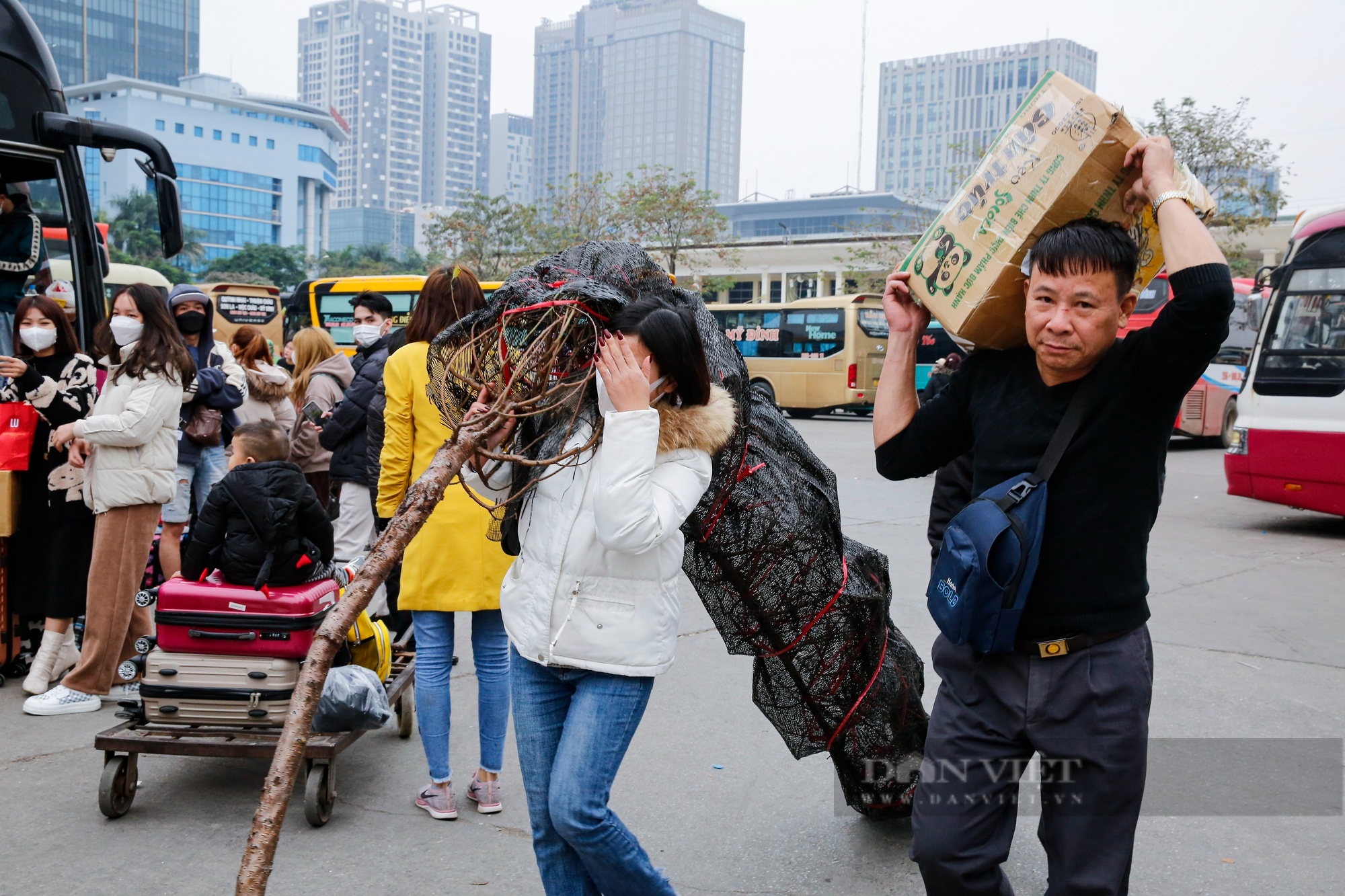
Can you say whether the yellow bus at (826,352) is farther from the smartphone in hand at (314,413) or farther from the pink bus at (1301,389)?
the smartphone in hand at (314,413)

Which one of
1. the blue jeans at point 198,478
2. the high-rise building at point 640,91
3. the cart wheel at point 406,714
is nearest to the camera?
the cart wheel at point 406,714

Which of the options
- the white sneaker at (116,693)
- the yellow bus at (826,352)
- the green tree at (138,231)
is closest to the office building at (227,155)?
the green tree at (138,231)

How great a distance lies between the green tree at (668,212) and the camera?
38.4 meters

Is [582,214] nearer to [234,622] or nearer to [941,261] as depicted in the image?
[234,622]

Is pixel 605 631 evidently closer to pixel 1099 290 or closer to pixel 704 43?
pixel 1099 290

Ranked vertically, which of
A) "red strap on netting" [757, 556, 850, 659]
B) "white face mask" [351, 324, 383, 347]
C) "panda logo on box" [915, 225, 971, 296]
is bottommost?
"red strap on netting" [757, 556, 850, 659]

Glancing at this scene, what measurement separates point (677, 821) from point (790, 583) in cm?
117

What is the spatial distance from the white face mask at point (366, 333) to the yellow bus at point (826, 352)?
19.2m

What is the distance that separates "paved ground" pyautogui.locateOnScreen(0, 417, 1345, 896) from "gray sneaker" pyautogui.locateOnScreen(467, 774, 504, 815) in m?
0.04

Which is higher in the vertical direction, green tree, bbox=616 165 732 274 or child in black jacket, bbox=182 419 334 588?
green tree, bbox=616 165 732 274

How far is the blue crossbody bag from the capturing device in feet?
7.43

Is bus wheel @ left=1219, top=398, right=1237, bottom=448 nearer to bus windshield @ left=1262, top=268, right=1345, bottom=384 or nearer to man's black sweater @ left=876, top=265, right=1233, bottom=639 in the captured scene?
bus windshield @ left=1262, top=268, right=1345, bottom=384

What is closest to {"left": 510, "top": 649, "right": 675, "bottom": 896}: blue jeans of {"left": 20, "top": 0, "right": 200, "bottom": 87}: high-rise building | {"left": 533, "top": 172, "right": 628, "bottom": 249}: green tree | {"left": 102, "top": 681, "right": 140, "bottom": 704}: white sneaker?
{"left": 102, "top": 681, "right": 140, "bottom": 704}: white sneaker

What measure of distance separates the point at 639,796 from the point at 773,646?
113 cm
